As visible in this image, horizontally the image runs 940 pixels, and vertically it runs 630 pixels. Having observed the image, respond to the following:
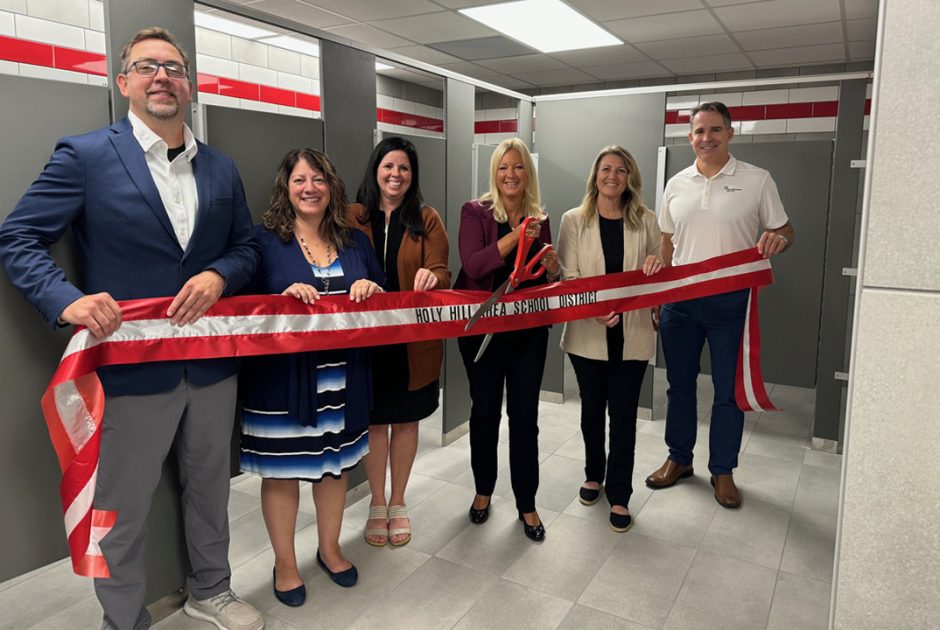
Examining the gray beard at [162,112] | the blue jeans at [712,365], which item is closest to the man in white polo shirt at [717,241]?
Answer: the blue jeans at [712,365]

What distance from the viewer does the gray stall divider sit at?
14.0 ft

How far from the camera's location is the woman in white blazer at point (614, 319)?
2.78 meters

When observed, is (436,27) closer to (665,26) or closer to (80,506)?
(665,26)

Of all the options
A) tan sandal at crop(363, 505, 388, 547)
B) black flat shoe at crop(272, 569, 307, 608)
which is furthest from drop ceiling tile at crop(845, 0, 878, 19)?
black flat shoe at crop(272, 569, 307, 608)

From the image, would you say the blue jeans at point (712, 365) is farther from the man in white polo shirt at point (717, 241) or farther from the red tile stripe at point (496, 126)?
the red tile stripe at point (496, 126)

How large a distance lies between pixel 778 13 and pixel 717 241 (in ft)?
11.1

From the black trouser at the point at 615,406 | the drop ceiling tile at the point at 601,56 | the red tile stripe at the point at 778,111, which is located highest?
the drop ceiling tile at the point at 601,56

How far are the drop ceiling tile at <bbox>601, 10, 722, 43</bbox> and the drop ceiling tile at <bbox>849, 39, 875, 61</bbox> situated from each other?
145 cm

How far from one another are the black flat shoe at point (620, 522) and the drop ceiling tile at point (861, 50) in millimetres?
5465

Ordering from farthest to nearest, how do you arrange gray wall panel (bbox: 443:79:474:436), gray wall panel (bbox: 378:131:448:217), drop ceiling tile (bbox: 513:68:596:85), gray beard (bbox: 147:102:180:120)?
drop ceiling tile (bbox: 513:68:596:85) → gray wall panel (bbox: 443:79:474:436) → gray wall panel (bbox: 378:131:448:217) → gray beard (bbox: 147:102:180:120)

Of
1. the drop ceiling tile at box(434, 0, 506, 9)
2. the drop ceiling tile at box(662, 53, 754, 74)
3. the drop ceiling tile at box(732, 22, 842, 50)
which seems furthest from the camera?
the drop ceiling tile at box(662, 53, 754, 74)

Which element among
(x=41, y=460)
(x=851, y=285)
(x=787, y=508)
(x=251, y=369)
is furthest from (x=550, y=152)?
(x=41, y=460)

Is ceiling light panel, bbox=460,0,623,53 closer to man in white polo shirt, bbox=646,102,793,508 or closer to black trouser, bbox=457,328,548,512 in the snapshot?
man in white polo shirt, bbox=646,102,793,508

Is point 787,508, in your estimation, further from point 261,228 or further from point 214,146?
point 214,146
